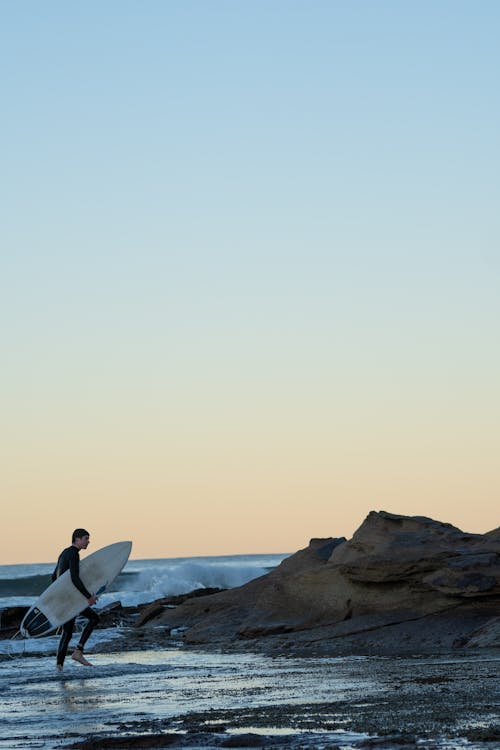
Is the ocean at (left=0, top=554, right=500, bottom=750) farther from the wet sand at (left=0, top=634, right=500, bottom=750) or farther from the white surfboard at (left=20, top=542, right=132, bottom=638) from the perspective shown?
the white surfboard at (left=20, top=542, right=132, bottom=638)

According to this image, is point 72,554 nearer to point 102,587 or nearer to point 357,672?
point 102,587

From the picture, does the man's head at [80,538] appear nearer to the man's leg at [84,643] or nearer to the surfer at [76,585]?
the surfer at [76,585]

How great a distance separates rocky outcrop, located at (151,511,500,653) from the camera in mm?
14766

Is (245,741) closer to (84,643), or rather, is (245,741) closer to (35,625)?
(84,643)

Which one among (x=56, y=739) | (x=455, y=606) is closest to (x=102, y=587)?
(x=455, y=606)

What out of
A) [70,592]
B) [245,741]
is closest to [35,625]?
[70,592]

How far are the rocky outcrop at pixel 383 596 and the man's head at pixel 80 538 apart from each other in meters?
3.66

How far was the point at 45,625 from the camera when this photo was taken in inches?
647

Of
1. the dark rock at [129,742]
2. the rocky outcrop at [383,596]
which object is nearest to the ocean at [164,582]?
the rocky outcrop at [383,596]

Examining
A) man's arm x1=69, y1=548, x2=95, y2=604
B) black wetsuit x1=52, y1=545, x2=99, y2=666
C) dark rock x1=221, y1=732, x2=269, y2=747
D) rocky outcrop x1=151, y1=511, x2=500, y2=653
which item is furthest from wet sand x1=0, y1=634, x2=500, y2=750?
rocky outcrop x1=151, y1=511, x2=500, y2=653

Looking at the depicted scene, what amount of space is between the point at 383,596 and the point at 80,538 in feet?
15.9

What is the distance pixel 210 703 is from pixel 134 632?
11.2 m

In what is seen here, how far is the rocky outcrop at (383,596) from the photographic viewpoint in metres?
14.8

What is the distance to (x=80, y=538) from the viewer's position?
14.2 metres
